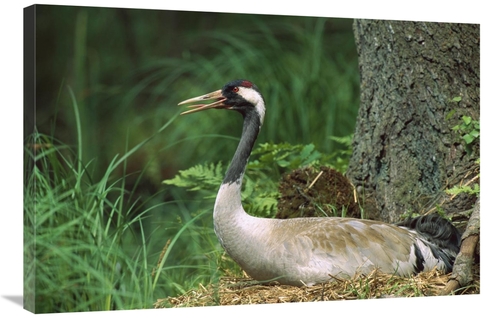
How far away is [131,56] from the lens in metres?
6.65

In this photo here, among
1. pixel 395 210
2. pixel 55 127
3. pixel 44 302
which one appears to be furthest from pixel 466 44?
pixel 44 302

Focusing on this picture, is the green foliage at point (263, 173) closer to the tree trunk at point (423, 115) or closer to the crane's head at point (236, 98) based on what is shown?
the tree trunk at point (423, 115)

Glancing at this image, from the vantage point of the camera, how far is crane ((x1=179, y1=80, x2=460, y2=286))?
236 inches

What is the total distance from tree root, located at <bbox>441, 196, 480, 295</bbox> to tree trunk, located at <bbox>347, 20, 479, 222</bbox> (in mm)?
222

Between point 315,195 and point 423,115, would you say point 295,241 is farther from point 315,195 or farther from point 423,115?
point 423,115

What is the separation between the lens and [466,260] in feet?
21.3

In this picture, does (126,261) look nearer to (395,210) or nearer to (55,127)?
(55,127)

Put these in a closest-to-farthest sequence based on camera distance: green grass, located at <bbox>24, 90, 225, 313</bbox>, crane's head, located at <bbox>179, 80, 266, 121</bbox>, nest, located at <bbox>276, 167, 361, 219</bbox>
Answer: green grass, located at <bbox>24, 90, 225, 313</bbox> → crane's head, located at <bbox>179, 80, 266, 121</bbox> → nest, located at <bbox>276, 167, 361, 219</bbox>

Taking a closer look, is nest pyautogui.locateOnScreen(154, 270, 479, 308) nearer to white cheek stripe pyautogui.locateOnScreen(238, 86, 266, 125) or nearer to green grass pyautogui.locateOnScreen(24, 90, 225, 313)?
green grass pyautogui.locateOnScreen(24, 90, 225, 313)

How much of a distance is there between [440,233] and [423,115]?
35.1 inches

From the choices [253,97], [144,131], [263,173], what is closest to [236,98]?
[253,97]

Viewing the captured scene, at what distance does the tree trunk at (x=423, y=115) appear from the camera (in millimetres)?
6871

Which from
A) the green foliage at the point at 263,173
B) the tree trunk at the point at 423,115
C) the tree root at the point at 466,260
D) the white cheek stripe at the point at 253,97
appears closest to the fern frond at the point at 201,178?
the green foliage at the point at 263,173

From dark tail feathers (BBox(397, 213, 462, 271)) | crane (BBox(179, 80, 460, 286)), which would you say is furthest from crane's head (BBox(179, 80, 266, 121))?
dark tail feathers (BBox(397, 213, 462, 271))
